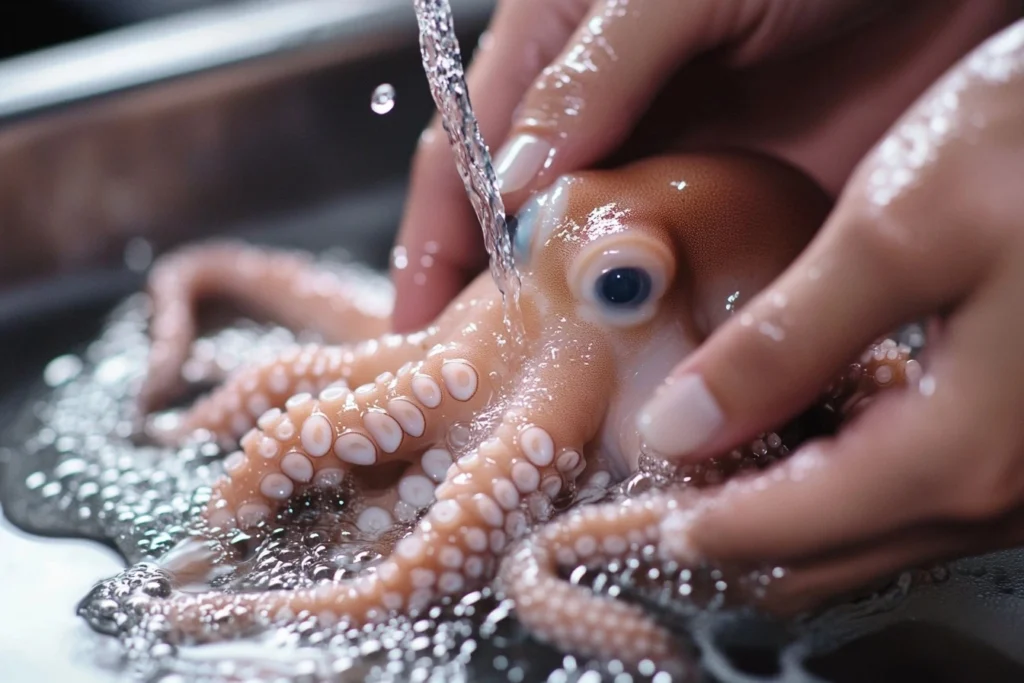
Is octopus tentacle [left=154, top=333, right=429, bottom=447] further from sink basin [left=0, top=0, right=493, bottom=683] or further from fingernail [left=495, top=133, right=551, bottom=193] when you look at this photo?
sink basin [left=0, top=0, right=493, bottom=683]

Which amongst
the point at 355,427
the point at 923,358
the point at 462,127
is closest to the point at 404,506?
the point at 355,427

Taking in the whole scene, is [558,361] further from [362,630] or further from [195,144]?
[195,144]

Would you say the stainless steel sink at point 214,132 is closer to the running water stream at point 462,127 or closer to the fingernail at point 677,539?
the running water stream at point 462,127

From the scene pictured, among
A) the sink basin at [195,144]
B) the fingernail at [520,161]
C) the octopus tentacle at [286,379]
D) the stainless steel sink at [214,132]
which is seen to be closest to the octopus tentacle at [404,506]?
the octopus tentacle at [286,379]

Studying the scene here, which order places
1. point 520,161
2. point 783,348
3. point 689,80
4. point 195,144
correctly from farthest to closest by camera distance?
1. point 195,144
2. point 689,80
3. point 520,161
4. point 783,348

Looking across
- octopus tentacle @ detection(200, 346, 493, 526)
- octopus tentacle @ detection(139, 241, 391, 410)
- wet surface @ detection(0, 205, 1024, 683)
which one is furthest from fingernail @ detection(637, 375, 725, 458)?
octopus tentacle @ detection(139, 241, 391, 410)

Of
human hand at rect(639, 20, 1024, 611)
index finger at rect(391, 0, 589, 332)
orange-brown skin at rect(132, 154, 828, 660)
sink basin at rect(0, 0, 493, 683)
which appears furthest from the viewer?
sink basin at rect(0, 0, 493, 683)

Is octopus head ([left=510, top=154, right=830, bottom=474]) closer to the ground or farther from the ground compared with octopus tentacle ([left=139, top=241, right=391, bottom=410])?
closer to the ground
